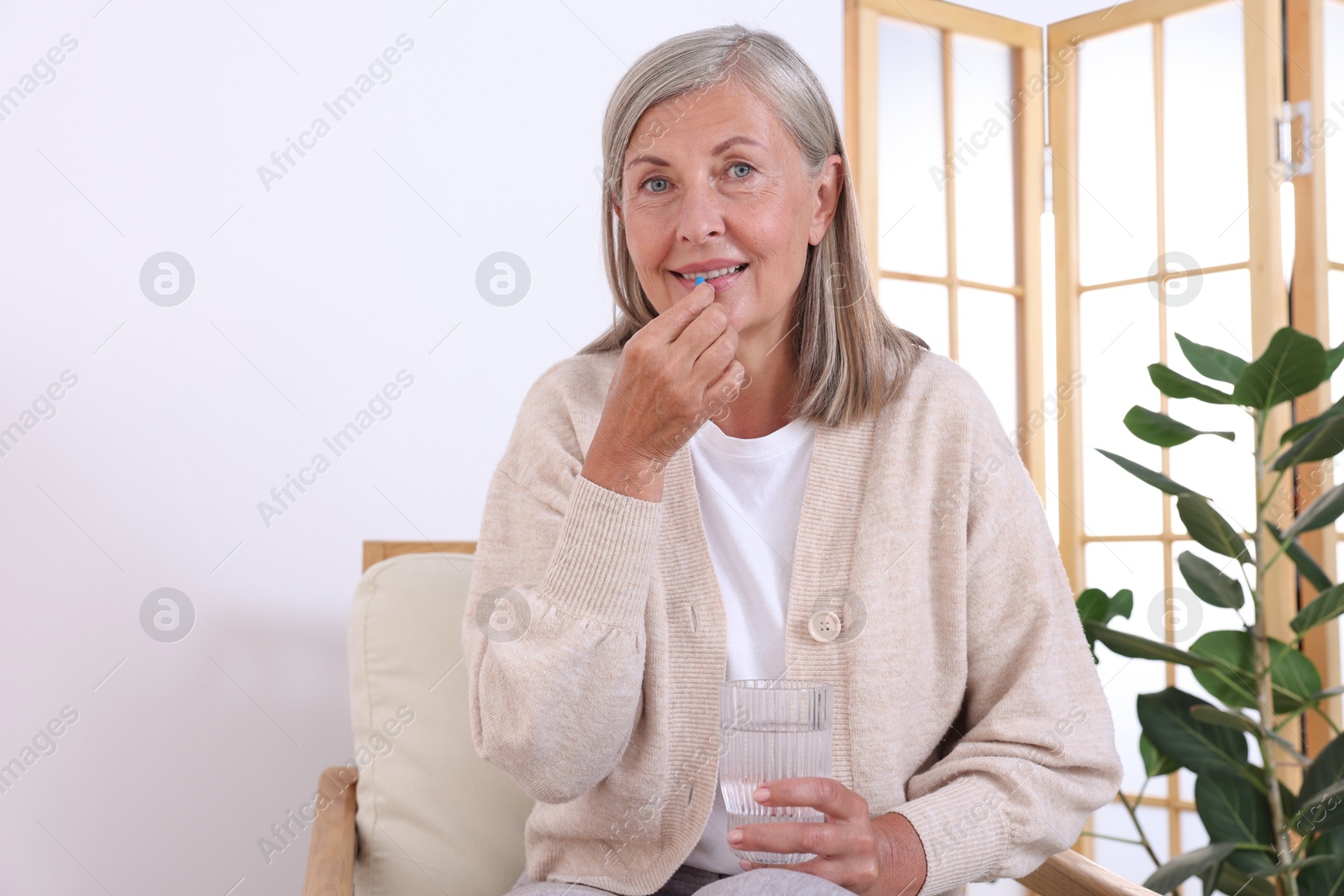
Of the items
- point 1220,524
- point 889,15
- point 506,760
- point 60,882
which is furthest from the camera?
point 889,15

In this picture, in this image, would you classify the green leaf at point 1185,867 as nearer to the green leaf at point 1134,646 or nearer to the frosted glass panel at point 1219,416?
the green leaf at point 1134,646

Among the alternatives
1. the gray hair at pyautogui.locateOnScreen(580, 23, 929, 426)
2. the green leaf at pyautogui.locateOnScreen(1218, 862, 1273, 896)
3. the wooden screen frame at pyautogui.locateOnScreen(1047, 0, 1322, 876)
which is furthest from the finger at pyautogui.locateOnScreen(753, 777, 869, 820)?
the wooden screen frame at pyautogui.locateOnScreen(1047, 0, 1322, 876)

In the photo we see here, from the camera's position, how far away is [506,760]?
3.67 feet

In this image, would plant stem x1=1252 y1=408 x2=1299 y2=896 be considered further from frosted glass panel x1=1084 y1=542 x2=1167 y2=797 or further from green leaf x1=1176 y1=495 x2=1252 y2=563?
frosted glass panel x1=1084 y1=542 x2=1167 y2=797

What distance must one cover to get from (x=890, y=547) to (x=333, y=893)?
2.37 ft

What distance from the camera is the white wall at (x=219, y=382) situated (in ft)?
5.59

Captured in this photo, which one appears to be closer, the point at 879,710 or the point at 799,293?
the point at 879,710

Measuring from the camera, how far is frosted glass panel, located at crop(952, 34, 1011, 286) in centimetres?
281

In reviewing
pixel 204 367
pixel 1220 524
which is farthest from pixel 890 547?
pixel 204 367

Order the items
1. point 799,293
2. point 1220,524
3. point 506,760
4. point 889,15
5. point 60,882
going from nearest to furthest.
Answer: point 506,760 → point 799,293 → point 60,882 → point 1220,524 → point 889,15

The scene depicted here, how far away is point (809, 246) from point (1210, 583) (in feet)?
3.35

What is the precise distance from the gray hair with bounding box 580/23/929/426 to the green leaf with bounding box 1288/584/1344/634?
93 centimetres

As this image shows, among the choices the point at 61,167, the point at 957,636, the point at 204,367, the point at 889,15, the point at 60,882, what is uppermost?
the point at 889,15

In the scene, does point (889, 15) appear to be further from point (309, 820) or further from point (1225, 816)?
point (309, 820)
